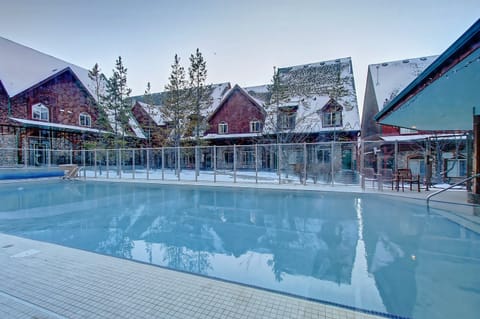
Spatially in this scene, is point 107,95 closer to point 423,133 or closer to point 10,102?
point 10,102

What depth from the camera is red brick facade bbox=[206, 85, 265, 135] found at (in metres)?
18.2

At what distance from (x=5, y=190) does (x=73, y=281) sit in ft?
38.8

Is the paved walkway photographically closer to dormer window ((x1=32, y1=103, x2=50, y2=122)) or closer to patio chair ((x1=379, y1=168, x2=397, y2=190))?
patio chair ((x1=379, y1=168, x2=397, y2=190))

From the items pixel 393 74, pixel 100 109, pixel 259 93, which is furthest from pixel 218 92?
pixel 393 74

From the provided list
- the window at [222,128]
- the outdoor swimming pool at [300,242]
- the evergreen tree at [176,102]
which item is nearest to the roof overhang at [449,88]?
the outdoor swimming pool at [300,242]

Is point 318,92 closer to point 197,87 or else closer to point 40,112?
point 197,87

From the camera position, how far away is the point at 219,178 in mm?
12500

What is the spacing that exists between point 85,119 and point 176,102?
8836mm

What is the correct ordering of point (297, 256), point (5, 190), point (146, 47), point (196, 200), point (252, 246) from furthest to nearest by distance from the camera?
point (146, 47), point (5, 190), point (196, 200), point (252, 246), point (297, 256)

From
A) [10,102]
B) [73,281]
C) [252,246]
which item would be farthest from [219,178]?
[10,102]

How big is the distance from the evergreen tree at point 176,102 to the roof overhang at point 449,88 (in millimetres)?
11775

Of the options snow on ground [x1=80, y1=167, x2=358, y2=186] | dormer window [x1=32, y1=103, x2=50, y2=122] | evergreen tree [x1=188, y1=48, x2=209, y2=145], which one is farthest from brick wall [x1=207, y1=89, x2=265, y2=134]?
dormer window [x1=32, y1=103, x2=50, y2=122]

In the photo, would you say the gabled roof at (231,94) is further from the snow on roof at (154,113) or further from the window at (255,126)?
the snow on roof at (154,113)

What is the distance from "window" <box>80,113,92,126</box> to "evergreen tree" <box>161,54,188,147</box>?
7.63 meters
